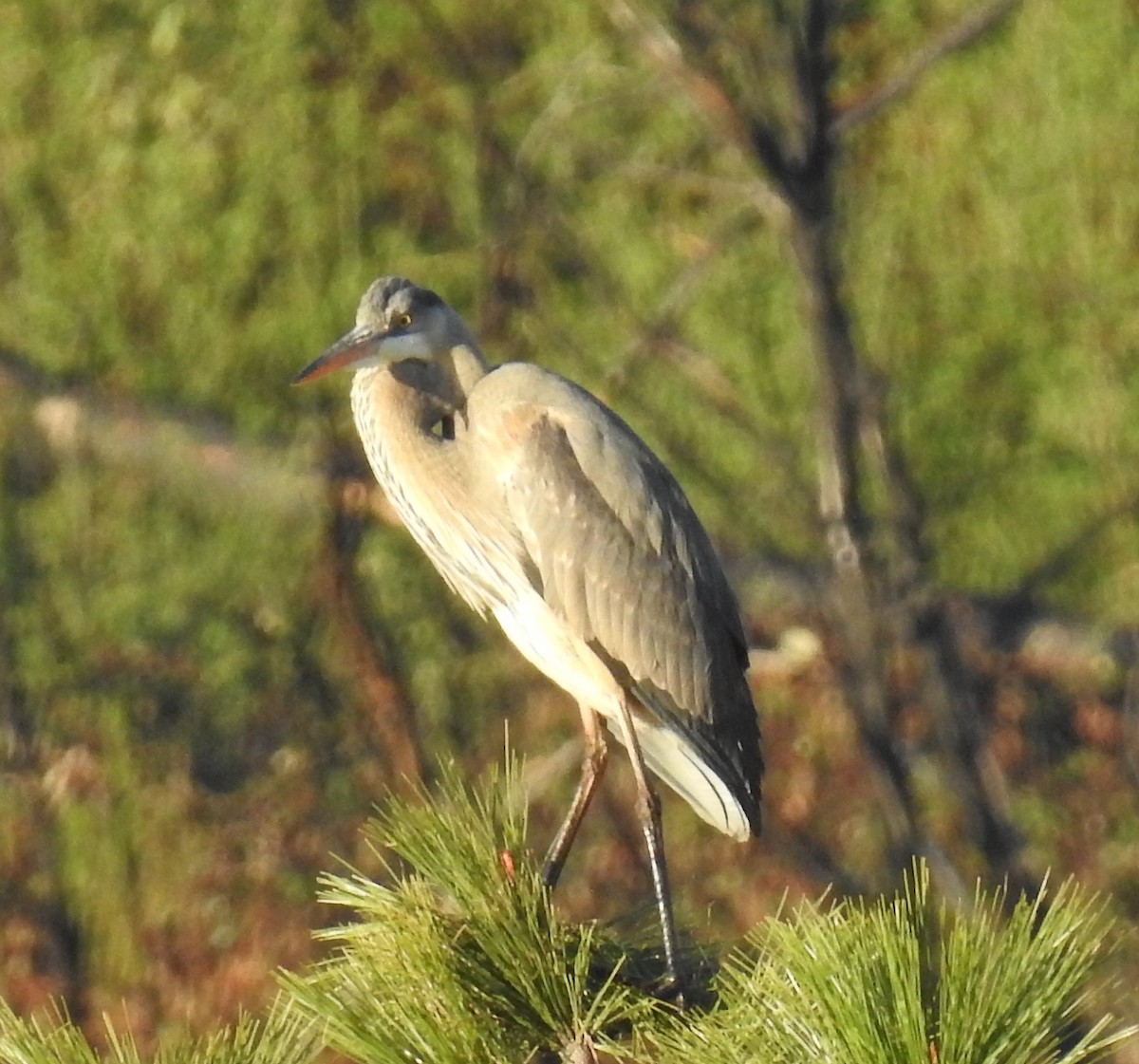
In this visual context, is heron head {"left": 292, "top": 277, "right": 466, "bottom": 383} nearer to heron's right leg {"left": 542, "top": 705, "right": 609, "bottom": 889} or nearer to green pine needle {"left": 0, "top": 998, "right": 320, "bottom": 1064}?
heron's right leg {"left": 542, "top": 705, "right": 609, "bottom": 889}

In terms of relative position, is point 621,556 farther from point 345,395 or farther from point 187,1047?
point 345,395

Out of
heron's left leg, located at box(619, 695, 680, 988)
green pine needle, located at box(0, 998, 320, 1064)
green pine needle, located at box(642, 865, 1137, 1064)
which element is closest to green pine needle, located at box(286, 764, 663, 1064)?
green pine needle, located at box(0, 998, 320, 1064)

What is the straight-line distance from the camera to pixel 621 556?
10.3 ft

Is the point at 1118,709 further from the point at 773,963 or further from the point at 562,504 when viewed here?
the point at 773,963

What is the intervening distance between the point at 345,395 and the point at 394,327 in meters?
2.68

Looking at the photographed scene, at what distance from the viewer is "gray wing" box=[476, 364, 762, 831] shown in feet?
10.1

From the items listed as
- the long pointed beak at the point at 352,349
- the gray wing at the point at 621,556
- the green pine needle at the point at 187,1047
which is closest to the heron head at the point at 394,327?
the long pointed beak at the point at 352,349

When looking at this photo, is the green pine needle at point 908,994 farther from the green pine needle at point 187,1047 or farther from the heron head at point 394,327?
the heron head at point 394,327

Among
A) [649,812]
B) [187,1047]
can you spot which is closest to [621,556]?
[649,812]

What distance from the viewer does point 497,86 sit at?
580 centimetres

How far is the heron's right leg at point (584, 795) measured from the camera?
2.80 meters

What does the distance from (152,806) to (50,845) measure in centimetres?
29

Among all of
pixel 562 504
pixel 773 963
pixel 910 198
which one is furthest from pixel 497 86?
pixel 773 963

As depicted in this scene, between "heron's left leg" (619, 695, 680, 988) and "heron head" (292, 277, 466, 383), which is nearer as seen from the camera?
"heron's left leg" (619, 695, 680, 988)
